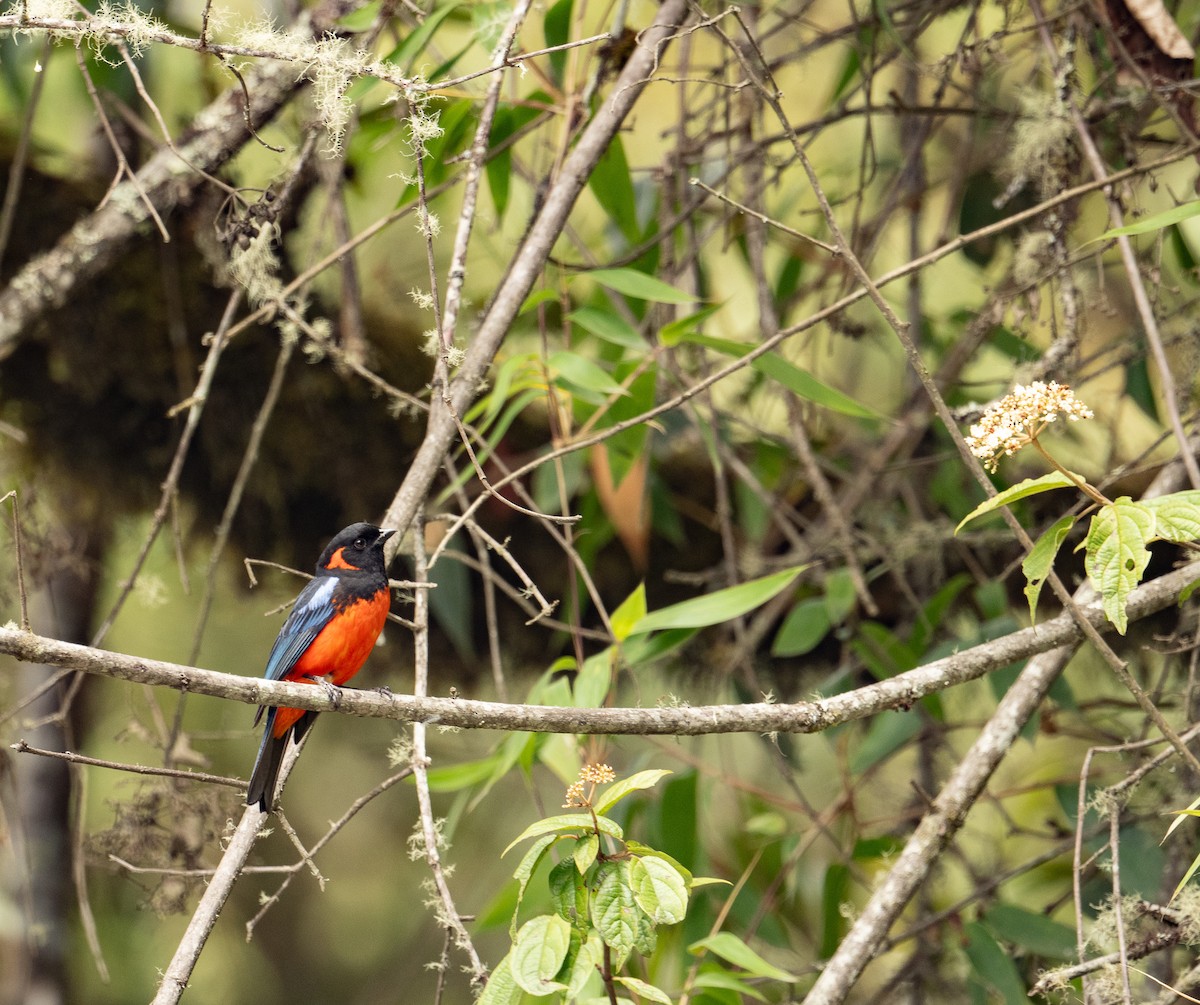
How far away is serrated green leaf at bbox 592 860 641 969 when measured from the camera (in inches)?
63.7

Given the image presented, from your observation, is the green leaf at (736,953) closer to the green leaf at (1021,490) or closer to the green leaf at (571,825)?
the green leaf at (571,825)

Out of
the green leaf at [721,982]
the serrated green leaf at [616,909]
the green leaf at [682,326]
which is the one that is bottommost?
the green leaf at [721,982]

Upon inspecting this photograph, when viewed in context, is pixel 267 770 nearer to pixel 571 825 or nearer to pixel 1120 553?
pixel 571 825

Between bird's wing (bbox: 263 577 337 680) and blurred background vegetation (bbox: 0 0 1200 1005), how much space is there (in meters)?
0.22

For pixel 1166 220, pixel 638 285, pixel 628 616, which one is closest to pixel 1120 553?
pixel 1166 220

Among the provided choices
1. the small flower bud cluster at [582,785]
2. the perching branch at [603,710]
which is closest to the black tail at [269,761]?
the perching branch at [603,710]

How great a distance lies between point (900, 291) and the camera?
506 centimetres

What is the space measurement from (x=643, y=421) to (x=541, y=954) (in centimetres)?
92

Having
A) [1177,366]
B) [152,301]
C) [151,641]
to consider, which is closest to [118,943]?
[151,641]

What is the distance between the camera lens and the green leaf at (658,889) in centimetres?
158

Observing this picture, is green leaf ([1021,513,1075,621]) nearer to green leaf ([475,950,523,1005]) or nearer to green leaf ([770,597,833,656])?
green leaf ([475,950,523,1005])

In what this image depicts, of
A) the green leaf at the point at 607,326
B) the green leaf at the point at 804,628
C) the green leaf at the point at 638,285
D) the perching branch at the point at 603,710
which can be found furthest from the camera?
the green leaf at the point at 804,628

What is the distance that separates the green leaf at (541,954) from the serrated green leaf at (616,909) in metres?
0.06

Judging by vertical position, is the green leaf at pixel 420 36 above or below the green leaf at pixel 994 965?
above
